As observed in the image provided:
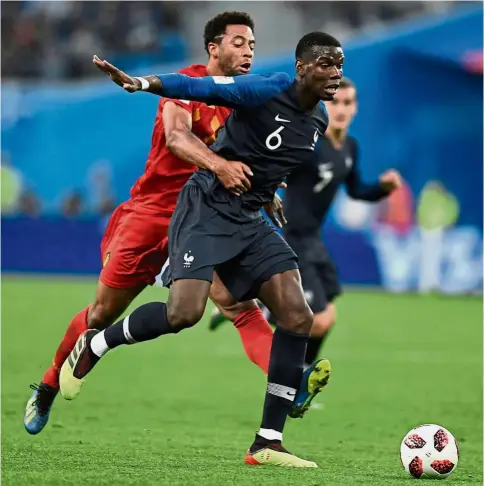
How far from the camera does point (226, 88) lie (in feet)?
20.0

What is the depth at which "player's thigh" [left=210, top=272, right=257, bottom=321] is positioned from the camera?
7221 mm

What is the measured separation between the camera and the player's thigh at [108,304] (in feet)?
23.8

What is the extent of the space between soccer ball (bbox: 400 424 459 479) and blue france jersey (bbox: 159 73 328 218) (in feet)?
5.24

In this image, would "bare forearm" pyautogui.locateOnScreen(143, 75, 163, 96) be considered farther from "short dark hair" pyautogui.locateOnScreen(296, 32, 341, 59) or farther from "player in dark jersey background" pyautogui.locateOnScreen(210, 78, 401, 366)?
"player in dark jersey background" pyautogui.locateOnScreen(210, 78, 401, 366)

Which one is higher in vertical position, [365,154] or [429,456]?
[365,154]

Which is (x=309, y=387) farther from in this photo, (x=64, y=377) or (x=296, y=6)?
(x=296, y=6)

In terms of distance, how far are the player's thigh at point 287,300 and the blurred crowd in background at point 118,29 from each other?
19.1 meters

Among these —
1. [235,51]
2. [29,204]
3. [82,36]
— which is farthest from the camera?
[82,36]

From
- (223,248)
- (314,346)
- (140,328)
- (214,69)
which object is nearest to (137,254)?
(140,328)

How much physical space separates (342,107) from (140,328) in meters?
3.61

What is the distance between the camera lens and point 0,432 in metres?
7.47

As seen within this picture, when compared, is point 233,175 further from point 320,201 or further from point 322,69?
point 320,201

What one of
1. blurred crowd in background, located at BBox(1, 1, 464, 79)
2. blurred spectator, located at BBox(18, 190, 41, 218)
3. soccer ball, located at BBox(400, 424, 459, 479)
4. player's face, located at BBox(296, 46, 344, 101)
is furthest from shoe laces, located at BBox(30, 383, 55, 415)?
blurred crowd in background, located at BBox(1, 1, 464, 79)

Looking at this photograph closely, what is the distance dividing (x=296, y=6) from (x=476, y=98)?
4.93 metres
